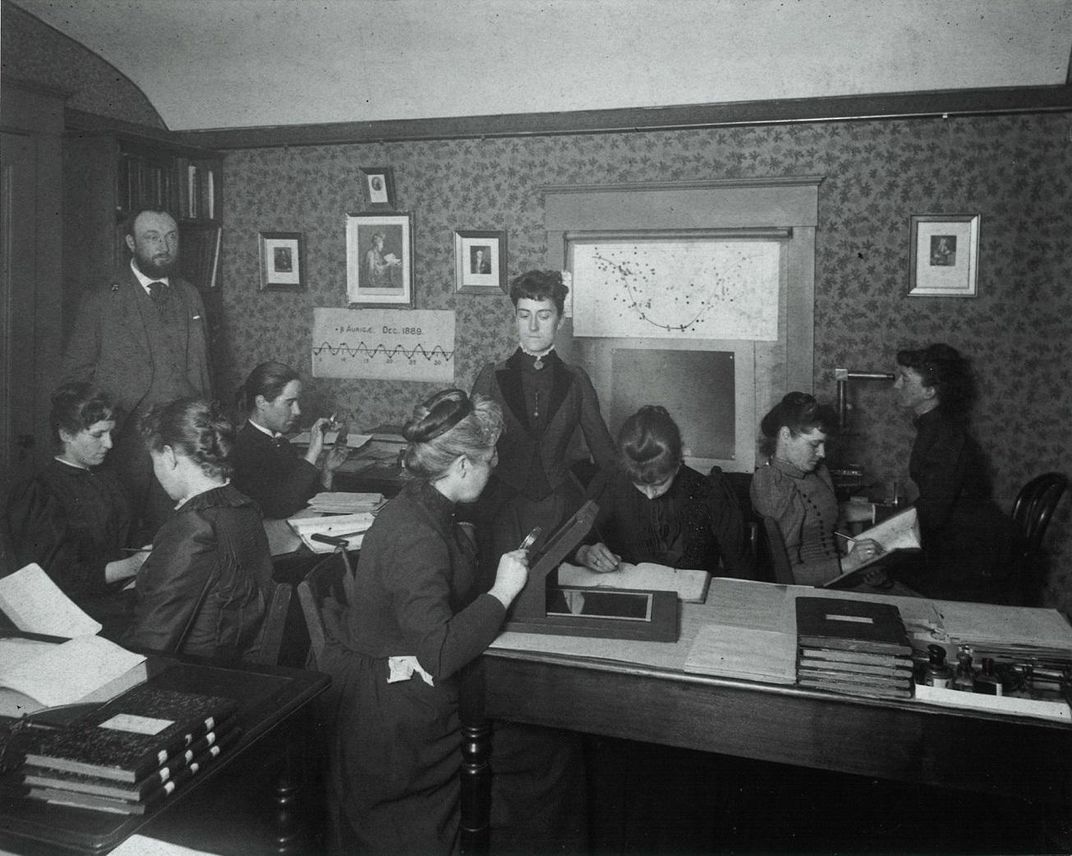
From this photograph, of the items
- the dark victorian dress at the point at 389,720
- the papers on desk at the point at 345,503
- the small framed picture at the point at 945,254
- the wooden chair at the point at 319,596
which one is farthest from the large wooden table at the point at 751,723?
the small framed picture at the point at 945,254

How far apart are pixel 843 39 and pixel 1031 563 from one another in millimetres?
1860

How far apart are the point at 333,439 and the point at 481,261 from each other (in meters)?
1.11

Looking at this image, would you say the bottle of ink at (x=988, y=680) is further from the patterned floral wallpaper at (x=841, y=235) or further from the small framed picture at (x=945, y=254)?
the small framed picture at (x=945, y=254)

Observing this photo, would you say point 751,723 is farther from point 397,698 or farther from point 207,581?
point 207,581

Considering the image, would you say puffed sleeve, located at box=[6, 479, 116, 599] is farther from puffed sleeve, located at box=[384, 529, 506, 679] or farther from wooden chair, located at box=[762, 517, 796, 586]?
wooden chair, located at box=[762, 517, 796, 586]

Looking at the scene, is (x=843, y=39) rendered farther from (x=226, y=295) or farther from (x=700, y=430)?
(x=226, y=295)

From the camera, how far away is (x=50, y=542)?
7.47ft

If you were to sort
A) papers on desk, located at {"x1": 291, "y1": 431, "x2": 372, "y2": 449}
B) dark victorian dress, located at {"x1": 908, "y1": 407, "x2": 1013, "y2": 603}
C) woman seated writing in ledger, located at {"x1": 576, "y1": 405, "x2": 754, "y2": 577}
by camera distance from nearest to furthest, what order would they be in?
woman seated writing in ledger, located at {"x1": 576, "y1": 405, "x2": 754, "y2": 577} < dark victorian dress, located at {"x1": 908, "y1": 407, "x2": 1013, "y2": 603} < papers on desk, located at {"x1": 291, "y1": 431, "x2": 372, "y2": 449}

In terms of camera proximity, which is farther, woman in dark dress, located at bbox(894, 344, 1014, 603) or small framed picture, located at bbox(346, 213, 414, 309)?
small framed picture, located at bbox(346, 213, 414, 309)

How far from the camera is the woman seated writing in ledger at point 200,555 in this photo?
1767 mm

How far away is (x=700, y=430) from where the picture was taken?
371 centimetres

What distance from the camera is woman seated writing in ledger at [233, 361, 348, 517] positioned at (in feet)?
9.04

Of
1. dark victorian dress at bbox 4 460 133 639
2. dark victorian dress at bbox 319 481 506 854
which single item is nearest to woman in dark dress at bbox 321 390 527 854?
dark victorian dress at bbox 319 481 506 854

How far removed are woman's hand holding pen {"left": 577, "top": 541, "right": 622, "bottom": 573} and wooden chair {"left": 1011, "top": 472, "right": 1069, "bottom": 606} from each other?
5.38 ft
